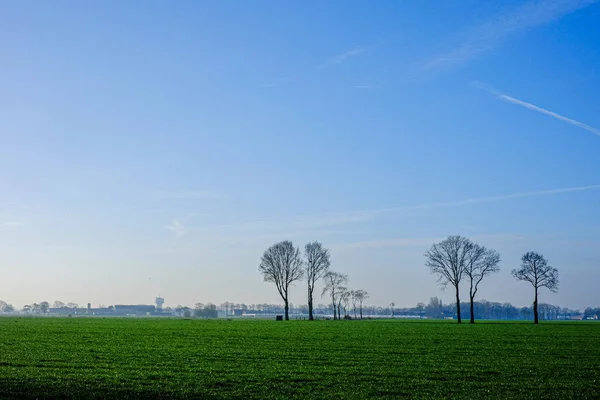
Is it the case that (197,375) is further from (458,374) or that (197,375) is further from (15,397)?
(458,374)

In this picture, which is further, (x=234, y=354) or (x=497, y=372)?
(x=234, y=354)

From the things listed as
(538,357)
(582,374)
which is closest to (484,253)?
(538,357)

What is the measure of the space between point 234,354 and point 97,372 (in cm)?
1020

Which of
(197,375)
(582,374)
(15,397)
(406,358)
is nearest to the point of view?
(15,397)

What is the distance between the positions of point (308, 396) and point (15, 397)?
9516 mm

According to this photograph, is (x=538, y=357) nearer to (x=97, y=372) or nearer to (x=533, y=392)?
(x=533, y=392)

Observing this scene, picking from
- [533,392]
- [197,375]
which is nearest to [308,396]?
[197,375]

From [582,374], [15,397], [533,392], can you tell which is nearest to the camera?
[15,397]

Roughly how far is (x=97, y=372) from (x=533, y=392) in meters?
17.3

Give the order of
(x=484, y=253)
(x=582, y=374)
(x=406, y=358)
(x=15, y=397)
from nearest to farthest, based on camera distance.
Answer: (x=15, y=397) → (x=582, y=374) → (x=406, y=358) → (x=484, y=253)

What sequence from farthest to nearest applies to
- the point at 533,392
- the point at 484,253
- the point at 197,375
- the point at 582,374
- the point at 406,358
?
the point at 484,253, the point at 406,358, the point at 582,374, the point at 197,375, the point at 533,392

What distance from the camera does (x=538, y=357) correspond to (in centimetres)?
3450

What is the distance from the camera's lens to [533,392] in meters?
21.8

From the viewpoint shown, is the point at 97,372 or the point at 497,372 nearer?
the point at 97,372
